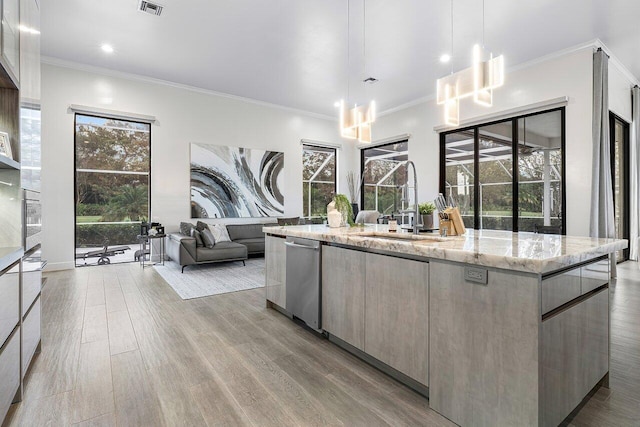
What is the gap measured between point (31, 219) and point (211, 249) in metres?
3.23

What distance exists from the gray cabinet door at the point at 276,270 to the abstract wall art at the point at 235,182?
352 centimetres

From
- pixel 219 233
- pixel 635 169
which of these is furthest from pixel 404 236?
pixel 635 169

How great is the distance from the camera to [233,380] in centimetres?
194

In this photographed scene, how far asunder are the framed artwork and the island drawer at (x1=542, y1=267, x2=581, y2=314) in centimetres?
262

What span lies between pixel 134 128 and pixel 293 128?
3269 millimetres

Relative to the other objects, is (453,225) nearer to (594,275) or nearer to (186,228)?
(594,275)

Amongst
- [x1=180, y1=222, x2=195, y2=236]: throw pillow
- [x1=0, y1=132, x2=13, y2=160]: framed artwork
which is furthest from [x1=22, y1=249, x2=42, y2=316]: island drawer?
[x1=180, y1=222, x2=195, y2=236]: throw pillow

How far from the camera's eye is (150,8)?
3613 millimetres

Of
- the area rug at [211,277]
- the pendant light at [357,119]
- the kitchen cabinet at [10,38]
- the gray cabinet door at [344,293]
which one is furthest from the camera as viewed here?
the area rug at [211,277]

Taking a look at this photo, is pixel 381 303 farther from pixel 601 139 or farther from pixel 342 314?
pixel 601 139

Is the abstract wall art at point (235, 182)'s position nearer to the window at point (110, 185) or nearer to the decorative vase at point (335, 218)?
→ the window at point (110, 185)

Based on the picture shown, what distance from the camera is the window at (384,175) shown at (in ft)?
24.9

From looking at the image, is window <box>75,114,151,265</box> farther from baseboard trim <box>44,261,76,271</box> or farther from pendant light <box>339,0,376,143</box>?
pendant light <box>339,0,376,143</box>

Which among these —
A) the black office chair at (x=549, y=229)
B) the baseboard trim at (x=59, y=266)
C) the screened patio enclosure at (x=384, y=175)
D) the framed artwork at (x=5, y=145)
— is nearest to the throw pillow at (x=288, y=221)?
the screened patio enclosure at (x=384, y=175)
